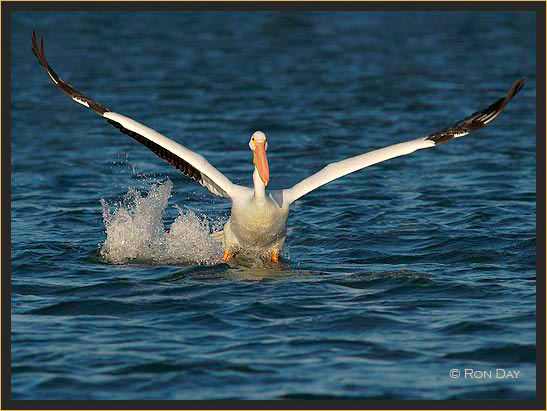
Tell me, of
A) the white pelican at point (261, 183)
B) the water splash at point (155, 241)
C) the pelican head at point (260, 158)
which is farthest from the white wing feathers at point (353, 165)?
the water splash at point (155, 241)

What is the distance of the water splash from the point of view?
1308cm

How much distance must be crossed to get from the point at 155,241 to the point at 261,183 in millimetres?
1891

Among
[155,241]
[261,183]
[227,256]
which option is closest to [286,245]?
[227,256]

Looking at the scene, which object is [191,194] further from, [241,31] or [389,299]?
[241,31]

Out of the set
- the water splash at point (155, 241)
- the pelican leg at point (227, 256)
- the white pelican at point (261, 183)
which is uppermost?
the white pelican at point (261, 183)

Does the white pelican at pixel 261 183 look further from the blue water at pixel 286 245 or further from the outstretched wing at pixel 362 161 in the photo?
the blue water at pixel 286 245

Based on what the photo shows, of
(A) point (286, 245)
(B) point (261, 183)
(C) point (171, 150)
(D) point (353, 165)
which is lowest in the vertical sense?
(A) point (286, 245)

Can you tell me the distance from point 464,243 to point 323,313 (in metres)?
3.46

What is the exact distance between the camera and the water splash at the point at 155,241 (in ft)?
42.9

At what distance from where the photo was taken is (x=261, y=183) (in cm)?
1215

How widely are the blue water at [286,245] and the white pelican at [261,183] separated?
33 centimetres

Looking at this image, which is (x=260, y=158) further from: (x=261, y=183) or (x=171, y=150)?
(x=171, y=150)

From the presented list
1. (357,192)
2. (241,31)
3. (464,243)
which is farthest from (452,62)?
(464,243)

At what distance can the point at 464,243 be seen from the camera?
13.6 meters
